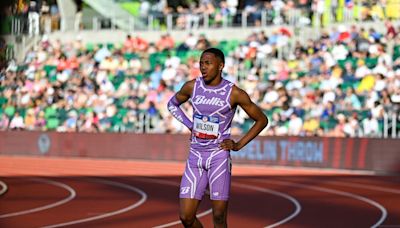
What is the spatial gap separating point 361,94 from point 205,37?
823 centimetres

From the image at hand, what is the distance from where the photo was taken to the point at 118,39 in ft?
115

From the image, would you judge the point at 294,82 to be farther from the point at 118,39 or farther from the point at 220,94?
the point at 220,94

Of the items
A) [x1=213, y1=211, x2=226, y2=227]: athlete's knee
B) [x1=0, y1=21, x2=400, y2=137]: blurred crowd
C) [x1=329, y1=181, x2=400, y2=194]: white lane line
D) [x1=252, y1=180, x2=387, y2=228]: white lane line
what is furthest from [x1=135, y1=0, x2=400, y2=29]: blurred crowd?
[x1=213, y1=211, x2=226, y2=227]: athlete's knee

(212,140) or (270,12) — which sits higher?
(270,12)

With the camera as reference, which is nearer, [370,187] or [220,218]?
[220,218]

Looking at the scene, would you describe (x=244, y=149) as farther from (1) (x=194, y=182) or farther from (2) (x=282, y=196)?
(1) (x=194, y=182)

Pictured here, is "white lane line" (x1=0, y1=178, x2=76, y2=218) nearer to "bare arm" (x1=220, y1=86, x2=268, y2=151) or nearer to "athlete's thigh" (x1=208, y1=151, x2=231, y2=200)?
"athlete's thigh" (x1=208, y1=151, x2=231, y2=200)

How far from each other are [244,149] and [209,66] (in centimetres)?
1712

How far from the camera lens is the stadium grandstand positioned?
25.0 meters

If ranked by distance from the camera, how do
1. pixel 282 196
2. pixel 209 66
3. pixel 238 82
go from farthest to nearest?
1. pixel 238 82
2. pixel 282 196
3. pixel 209 66

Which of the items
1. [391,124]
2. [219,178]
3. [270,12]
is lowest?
[219,178]

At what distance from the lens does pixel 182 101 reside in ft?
31.2

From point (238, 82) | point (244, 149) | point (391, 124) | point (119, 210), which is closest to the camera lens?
point (119, 210)

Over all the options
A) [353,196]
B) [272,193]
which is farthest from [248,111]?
[272,193]
